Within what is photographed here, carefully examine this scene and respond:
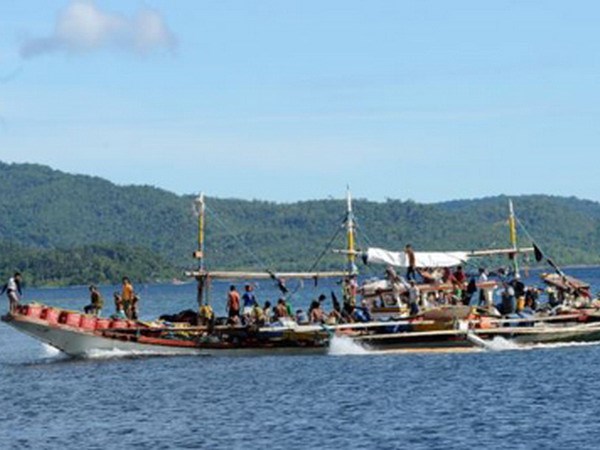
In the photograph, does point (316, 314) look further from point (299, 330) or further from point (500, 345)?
point (500, 345)

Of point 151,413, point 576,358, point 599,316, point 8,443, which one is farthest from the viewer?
point 599,316

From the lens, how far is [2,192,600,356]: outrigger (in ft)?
213

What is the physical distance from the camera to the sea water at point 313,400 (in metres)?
44.2

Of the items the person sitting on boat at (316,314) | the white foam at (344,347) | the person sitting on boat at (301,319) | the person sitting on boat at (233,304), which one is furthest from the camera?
the person sitting on boat at (233,304)

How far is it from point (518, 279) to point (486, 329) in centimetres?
441

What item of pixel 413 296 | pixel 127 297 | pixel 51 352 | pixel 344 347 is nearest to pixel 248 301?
pixel 344 347

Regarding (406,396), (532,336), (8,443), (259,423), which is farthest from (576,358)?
(8,443)

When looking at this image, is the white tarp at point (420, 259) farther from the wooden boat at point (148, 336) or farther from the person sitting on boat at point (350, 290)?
the wooden boat at point (148, 336)

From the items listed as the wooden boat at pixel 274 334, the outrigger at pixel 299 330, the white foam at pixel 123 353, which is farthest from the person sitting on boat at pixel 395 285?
the white foam at pixel 123 353

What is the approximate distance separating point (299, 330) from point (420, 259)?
8.72m

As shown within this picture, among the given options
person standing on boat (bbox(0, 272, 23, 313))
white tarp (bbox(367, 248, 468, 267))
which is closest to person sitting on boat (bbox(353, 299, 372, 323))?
white tarp (bbox(367, 248, 468, 267))

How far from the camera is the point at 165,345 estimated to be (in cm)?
6756

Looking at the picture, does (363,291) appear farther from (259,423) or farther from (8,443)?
(8,443)

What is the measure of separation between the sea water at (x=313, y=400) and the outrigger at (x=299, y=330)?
1.92ft
